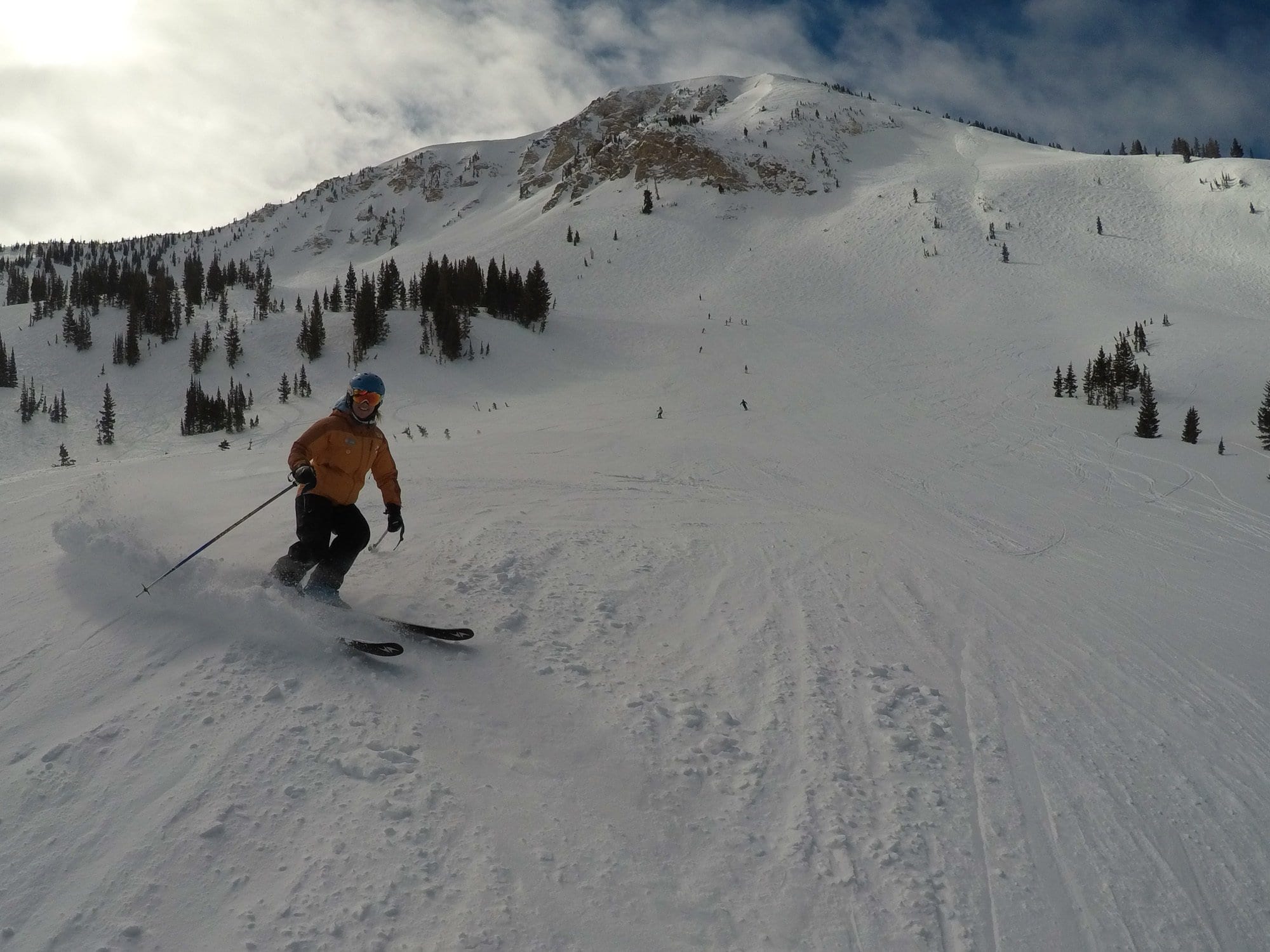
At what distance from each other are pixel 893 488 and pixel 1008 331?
24.7m

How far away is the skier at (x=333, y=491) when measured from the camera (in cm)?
470

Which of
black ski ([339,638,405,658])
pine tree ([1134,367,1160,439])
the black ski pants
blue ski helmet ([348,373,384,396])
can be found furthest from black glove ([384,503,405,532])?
pine tree ([1134,367,1160,439])

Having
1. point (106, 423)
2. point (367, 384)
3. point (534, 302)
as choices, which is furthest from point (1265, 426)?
point (106, 423)

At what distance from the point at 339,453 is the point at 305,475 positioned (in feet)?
1.25

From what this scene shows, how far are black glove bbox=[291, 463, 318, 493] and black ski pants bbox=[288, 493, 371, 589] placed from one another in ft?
0.63

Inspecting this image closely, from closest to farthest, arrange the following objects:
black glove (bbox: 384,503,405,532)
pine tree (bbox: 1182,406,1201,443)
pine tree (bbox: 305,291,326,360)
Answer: black glove (bbox: 384,503,405,532) < pine tree (bbox: 1182,406,1201,443) < pine tree (bbox: 305,291,326,360)

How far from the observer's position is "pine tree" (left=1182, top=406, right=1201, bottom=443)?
50.8 ft

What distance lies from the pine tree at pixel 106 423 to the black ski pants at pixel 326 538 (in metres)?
29.5

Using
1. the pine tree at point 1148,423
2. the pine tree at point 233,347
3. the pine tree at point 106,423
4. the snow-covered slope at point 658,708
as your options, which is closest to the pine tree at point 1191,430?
the pine tree at point 1148,423

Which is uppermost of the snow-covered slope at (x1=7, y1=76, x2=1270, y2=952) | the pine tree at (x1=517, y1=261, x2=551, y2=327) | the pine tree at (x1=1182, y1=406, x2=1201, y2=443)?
the pine tree at (x1=517, y1=261, x2=551, y2=327)

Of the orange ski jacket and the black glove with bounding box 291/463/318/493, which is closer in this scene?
the black glove with bounding box 291/463/318/493

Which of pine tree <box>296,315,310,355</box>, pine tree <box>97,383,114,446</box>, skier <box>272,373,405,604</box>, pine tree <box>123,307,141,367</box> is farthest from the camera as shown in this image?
pine tree <box>123,307,141,367</box>

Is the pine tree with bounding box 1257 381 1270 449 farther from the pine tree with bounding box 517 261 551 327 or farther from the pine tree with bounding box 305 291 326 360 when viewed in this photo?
the pine tree with bounding box 305 291 326 360

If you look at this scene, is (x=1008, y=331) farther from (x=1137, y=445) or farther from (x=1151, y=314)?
(x=1137, y=445)
